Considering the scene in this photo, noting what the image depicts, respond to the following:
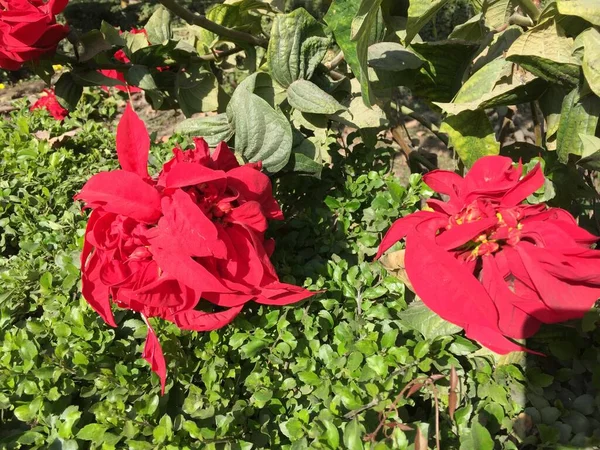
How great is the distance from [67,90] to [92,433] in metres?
0.60

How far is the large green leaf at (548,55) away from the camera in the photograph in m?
0.60

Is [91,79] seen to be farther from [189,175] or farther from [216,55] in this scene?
[189,175]

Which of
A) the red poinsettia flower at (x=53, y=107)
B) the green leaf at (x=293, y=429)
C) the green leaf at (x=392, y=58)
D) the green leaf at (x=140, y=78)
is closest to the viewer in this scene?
the green leaf at (x=293, y=429)

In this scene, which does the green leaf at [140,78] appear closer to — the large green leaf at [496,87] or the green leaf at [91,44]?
the green leaf at [91,44]

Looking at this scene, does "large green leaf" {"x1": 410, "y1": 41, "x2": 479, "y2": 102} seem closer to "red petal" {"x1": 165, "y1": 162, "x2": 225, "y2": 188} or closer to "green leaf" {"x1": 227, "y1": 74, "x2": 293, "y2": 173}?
"green leaf" {"x1": 227, "y1": 74, "x2": 293, "y2": 173}

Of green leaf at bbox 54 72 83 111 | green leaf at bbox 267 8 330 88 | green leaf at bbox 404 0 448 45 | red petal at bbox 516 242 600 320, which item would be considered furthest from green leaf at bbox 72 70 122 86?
red petal at bbox 516 242 600 320

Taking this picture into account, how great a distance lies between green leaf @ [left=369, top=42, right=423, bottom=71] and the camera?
0.80 metres

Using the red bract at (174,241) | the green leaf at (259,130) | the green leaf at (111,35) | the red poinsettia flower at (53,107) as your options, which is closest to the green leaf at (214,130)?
the green leaf at (259,130)

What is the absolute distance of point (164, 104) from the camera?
1.12 metres

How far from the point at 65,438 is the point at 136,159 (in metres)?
0.34

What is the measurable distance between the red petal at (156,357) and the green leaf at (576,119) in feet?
1.88

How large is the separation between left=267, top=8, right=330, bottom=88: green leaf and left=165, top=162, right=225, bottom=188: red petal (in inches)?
12.9

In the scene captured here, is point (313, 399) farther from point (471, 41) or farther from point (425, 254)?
point (471, 41)

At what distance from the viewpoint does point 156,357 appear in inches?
24.0
